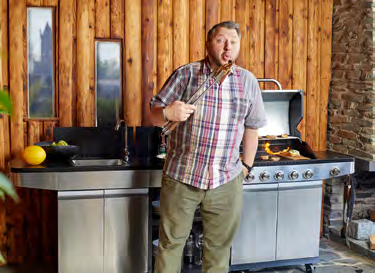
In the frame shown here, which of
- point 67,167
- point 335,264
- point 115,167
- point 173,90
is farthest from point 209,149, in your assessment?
point 335,264

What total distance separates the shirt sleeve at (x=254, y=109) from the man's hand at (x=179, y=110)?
0.46 metres

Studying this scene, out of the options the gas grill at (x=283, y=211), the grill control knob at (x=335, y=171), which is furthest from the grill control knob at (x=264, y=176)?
the grill control knob at (x=335, y=171)

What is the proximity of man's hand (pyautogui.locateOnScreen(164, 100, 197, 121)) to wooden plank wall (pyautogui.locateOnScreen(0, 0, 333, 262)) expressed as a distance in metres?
1.39

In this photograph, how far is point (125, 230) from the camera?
11.4 ft

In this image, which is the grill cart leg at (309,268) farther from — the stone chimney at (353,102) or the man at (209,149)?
the man at (209,149)

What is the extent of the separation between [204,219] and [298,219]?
43.8 inches

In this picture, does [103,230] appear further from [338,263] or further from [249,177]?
[338,263]

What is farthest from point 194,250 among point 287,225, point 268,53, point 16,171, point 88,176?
point 268,53

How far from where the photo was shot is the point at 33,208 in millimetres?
3990

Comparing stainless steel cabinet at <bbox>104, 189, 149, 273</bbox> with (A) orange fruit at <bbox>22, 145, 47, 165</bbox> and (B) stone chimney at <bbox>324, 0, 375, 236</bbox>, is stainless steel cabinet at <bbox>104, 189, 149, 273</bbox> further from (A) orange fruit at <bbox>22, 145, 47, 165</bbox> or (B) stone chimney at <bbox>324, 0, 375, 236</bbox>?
(B) stone chimney at <bbox>324, 0, 375, 236</bbox>

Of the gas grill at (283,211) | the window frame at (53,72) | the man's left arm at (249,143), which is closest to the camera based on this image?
the man's left arm at (249,143)

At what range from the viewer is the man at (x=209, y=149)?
113 inches

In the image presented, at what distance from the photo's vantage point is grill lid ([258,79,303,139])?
4227mm

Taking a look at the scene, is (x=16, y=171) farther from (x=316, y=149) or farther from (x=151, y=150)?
(x=316, y=149)
